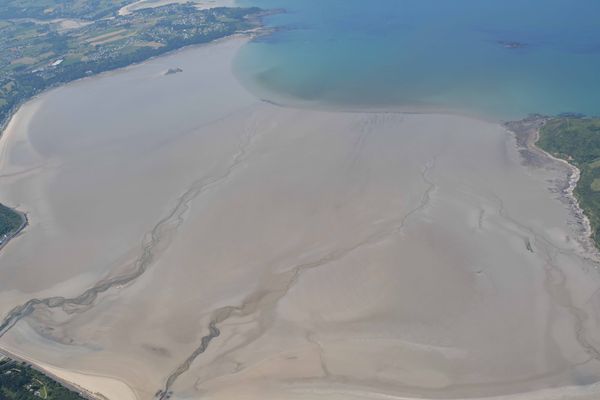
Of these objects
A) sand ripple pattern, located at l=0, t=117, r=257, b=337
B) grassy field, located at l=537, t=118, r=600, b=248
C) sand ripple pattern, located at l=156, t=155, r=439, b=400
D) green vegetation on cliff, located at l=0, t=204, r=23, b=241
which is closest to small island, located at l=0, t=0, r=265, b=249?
green vegetation on cliff, located at l=0, t=204, r=23, b=241

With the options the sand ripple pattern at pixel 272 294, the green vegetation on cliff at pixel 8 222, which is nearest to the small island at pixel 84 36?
the green vegetation on cliff at pixel 8 222

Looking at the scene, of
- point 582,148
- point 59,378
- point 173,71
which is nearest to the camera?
point 59,378

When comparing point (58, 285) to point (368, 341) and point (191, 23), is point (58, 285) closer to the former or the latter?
point (368, 341)

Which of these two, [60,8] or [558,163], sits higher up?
[60,8]

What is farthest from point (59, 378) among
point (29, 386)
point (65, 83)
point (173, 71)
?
point (65, 83)

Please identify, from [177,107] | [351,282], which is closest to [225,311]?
[351,282]

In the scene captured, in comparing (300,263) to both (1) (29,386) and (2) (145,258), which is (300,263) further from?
(1) (29,386)

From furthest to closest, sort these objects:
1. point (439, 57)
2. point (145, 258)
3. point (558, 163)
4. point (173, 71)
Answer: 1. point (173, 71)
2. point (439, 57)
3. point (558, 163)
4. point (145, 258)

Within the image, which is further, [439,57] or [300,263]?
[439,57]

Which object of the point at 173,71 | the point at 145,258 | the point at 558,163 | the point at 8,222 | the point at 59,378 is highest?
the point at 173,71
